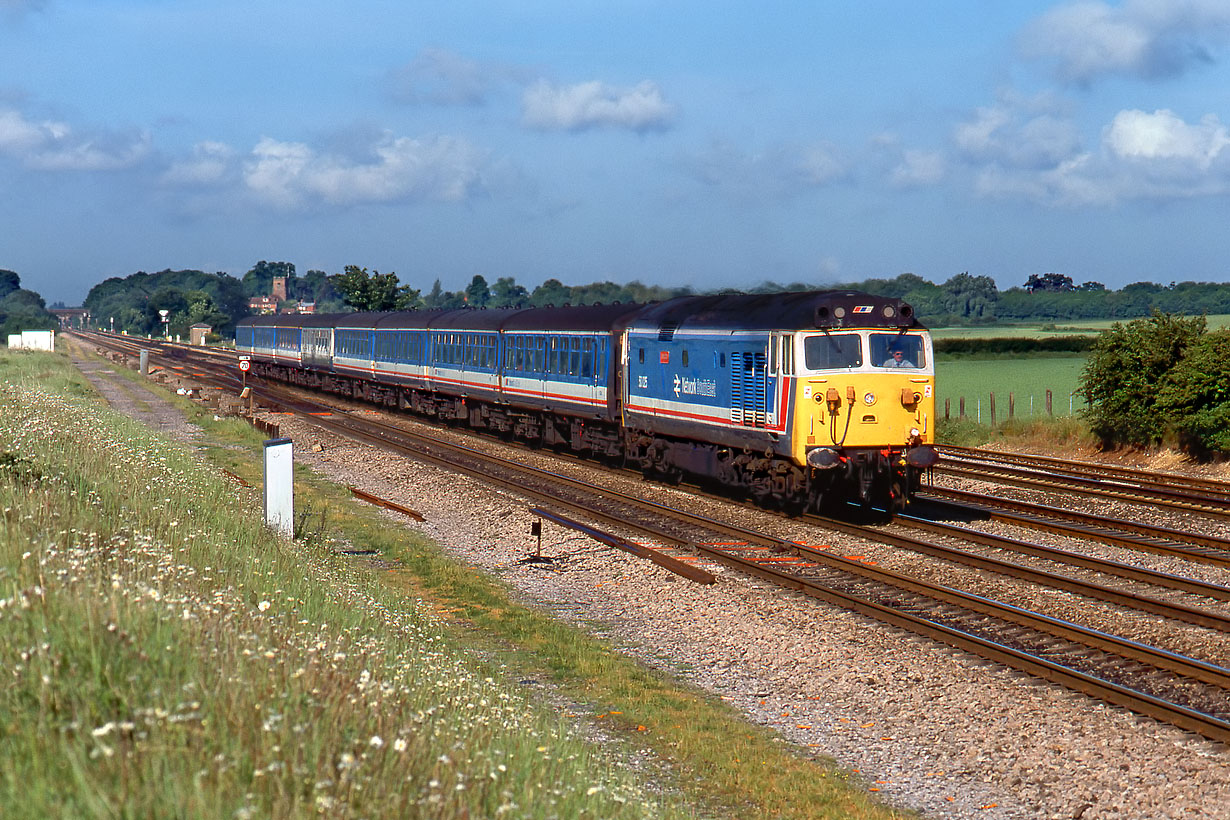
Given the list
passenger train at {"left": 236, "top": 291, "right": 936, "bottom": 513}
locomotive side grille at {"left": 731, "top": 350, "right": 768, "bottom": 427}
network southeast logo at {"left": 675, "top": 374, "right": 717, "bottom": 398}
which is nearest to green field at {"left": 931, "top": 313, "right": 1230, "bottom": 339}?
passenger train at {"left": 236, "top": 291, "right": 936, "bottom": 513}

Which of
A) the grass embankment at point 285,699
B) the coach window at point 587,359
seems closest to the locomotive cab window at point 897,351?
the grass embankment at point 285,699

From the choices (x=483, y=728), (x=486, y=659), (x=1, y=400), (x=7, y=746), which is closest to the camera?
(x=7, y=746)

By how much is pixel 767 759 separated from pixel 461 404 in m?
31.3

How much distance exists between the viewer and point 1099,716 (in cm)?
1027

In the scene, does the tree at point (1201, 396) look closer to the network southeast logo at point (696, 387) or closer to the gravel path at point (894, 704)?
the network southeast logo at point (696, 387)

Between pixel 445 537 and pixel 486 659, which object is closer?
pixel 486 659

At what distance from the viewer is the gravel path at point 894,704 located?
8727mm

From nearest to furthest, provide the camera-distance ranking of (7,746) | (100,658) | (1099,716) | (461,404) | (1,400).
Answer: (7,746) < (100,658) < (1099,716) < (1,400) < (461,404)

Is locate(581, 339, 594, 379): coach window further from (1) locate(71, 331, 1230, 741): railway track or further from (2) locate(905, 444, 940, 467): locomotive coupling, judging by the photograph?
(2) locate(905, 444, 940, 467): locomotive coupling

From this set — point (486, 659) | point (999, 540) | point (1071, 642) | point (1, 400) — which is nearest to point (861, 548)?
point (999, 540)

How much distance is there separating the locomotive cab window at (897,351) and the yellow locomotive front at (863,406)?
0.6 inches

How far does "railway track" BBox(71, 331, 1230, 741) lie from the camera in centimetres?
1083

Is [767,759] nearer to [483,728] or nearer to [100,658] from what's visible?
[483,728]

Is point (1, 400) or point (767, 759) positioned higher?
point (1, 400)
